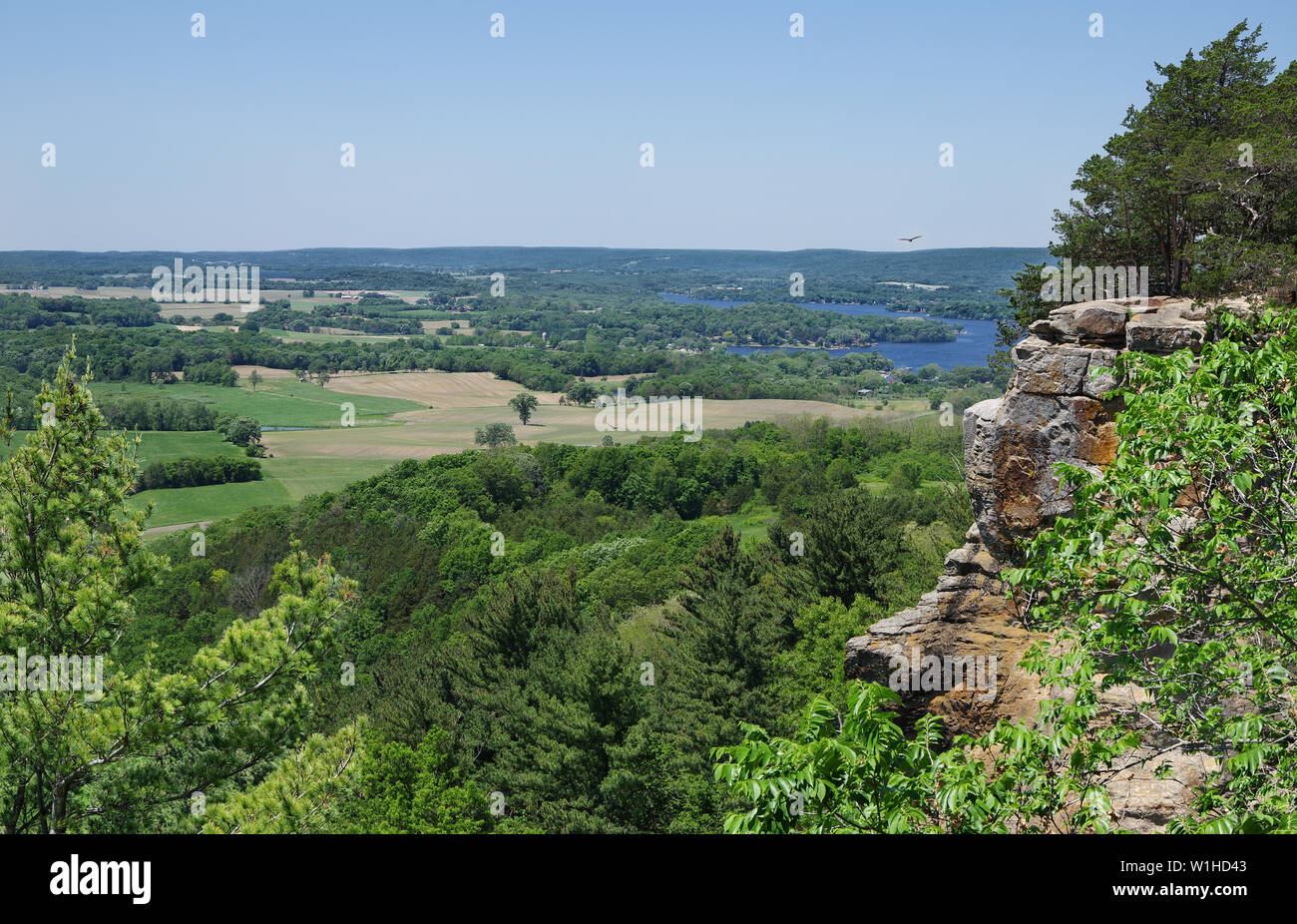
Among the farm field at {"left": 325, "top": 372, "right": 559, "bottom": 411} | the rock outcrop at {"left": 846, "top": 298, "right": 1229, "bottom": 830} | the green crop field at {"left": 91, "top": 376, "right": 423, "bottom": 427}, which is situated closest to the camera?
the rock outcrop at {"left": 846, "top": 298, "right": 1229, "bottom": 830}

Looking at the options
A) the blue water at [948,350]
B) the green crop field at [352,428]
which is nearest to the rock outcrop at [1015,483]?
the green crop field at [352,428]

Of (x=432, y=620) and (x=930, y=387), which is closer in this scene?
(x=432, y=620)

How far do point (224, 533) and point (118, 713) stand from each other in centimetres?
9061

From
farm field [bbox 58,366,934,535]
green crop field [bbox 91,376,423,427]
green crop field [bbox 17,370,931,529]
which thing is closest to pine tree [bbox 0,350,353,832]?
green crop field [bbox 17,370,931,529]

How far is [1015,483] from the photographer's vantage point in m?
17.8

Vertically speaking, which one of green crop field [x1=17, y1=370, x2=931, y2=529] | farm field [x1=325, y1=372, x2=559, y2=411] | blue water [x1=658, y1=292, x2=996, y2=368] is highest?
blue water [x1=658, y1=292, x2=996, y2=368]

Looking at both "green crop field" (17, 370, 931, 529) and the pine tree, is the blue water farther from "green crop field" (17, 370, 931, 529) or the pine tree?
the pine tree

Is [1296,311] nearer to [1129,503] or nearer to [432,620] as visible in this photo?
[1129,503]

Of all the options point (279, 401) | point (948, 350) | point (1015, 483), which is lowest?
point (279, 401)

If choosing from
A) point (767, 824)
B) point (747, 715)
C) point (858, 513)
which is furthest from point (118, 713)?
point (858, 513)

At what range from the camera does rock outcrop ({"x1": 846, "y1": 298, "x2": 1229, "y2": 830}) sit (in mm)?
16797

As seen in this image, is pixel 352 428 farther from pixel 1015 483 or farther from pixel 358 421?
pixel 1015 483

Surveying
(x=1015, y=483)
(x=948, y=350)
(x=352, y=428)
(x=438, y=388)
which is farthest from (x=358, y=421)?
(x=1015, y=483)

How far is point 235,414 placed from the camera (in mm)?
146000
